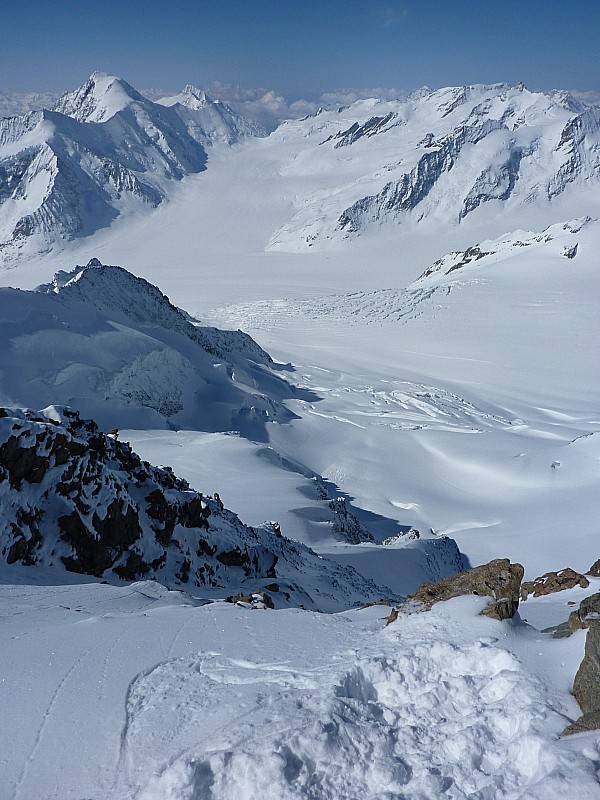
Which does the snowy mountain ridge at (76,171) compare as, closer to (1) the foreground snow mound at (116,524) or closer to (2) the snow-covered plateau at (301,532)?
(2) the snow-covered plateau at (301,532)

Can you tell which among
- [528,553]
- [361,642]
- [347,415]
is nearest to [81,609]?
[361,642]

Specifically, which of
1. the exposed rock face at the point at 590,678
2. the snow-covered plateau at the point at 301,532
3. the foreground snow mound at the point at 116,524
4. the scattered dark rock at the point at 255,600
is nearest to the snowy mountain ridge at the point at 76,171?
the snow-covered plateau at the point at 301,532

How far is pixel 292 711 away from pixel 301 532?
12.1 metres

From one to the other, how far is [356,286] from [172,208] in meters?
77.4

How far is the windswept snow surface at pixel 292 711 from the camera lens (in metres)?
3.91

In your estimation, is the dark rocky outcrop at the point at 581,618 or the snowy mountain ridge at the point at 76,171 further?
the snowy mountain ridge at the point at 76,171

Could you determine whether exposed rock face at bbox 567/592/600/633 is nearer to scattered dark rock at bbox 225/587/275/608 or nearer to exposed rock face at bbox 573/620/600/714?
exposed rock face at bbox 573/620/600/714

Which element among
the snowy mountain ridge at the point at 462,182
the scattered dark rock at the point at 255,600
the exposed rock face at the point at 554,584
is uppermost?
the snowy mountain ridge at the point at 462,182

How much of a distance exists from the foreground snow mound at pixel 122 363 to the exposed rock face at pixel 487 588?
16508 millimetres

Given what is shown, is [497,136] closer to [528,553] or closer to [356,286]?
[356,286]

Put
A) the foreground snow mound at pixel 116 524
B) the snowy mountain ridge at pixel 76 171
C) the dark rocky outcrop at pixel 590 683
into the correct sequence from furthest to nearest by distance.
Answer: the snowy mountain ridge at pixel 76 171, the foreground snow mound at pixel 116 524, the dark rocky outcrop at pixel 590 683

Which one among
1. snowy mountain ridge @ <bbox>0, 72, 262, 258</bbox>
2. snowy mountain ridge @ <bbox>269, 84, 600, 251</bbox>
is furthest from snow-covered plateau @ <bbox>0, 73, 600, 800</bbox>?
snowy mountain ridge @ <bbox>0, 72, 262, 258</bbox>

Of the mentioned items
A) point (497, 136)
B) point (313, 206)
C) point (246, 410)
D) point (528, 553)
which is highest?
point (497, 136)

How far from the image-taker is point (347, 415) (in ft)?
103
